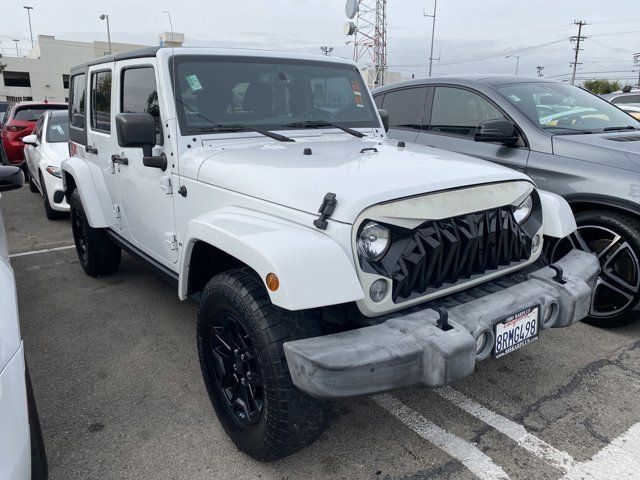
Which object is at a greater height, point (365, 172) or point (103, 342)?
point (365, 172)

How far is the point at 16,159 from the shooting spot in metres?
10.8

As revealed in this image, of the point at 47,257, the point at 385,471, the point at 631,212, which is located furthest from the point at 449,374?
the point at 47,257

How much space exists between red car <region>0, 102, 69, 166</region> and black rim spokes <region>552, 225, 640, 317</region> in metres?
10.2

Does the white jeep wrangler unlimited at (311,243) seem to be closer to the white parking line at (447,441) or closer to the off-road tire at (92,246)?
the white parking line at (447,441)

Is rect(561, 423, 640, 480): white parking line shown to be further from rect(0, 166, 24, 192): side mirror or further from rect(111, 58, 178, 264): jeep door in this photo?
rect(0, 166, 24, 192): side mirror

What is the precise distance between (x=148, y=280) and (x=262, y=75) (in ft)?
8.18

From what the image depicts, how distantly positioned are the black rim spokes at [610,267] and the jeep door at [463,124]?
0.71 meters

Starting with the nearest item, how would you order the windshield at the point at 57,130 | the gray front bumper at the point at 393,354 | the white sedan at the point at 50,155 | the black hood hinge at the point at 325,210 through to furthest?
the gray front bumper at the point at 393,354
the black hood hinge at the point at 325,210
the white sedan at the point at 50,155
the windshield at the point at 57,130

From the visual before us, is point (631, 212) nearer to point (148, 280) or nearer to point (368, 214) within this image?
point (368, 214)

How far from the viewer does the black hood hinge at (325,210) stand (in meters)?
2.09

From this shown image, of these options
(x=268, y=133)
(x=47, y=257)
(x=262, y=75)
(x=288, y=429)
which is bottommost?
(x=47, y=257)

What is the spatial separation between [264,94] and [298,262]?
5.73ft

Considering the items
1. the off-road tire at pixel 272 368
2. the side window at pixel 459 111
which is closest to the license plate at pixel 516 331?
the off-road tire at pixel 272 368

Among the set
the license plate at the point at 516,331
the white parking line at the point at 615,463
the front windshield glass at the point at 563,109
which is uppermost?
the front windshield glass at the point at 563,109
